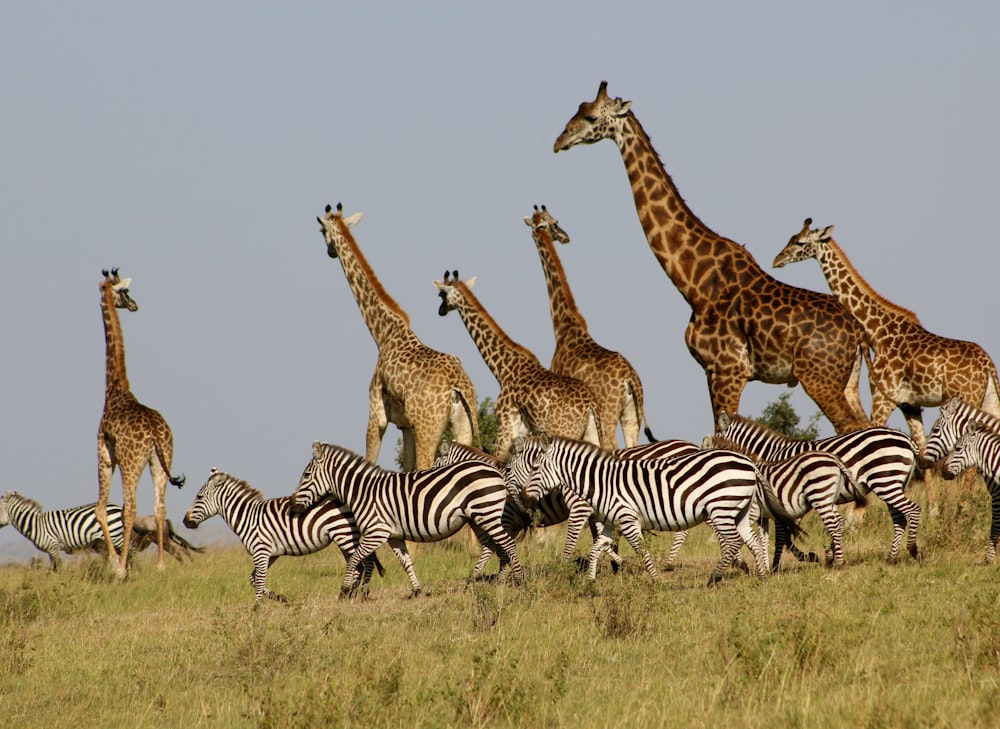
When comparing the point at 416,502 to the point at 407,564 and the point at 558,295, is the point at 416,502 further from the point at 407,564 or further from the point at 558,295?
the point at 558,295

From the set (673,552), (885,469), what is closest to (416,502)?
(673,552)

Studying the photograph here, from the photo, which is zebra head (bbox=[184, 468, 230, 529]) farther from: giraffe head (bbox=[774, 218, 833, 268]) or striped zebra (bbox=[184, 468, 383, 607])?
giraffe head (bbox=[774, 218, 833, 268])

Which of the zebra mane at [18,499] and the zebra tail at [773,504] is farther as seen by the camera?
the zebra mane at [18,499]

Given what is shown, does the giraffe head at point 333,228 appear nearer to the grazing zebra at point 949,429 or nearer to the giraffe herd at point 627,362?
the giraffe herd at point 627,362

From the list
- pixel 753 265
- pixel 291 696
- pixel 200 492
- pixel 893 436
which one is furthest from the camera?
pixel 753 265

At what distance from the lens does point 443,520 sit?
10.9 metres

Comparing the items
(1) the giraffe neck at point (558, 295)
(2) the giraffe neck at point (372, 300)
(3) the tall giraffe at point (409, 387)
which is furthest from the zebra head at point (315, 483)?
(1) the giraffe neck at point (558, 295)

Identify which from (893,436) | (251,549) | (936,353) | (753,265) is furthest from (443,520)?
(936,353)

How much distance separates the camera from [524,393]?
14742mm

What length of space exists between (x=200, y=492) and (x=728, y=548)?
5269 mm

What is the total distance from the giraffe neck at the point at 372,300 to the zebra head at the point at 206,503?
4.67 m

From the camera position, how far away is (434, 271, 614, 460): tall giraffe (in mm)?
14125

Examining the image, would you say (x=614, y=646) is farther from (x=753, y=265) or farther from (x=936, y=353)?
(x=936, y=353)

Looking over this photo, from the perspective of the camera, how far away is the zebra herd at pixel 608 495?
10.3 m
